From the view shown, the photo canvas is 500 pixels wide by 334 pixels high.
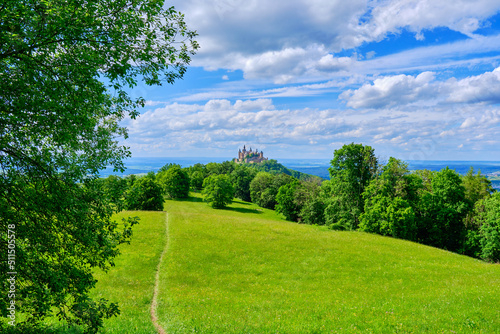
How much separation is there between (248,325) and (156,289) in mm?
9921

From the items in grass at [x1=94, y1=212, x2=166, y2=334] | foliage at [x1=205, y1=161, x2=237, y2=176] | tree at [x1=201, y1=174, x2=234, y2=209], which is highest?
foliage at [x1=205, y1=161, x2=237, y2=176]

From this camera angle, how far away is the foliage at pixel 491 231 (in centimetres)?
4291

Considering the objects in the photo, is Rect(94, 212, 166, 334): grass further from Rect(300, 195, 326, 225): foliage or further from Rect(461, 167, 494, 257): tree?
Rect(461, 167, 494, 257): tree

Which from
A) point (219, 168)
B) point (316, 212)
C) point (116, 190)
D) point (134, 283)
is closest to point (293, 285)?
point (134, 283)

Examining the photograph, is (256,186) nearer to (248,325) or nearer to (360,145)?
(360,145)

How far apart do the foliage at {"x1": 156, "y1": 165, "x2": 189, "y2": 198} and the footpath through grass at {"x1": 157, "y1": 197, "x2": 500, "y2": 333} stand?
216ft

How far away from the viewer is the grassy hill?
14031 millimetres

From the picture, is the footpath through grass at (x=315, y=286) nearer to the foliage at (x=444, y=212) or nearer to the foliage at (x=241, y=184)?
the foliage at (x=444, y=212)

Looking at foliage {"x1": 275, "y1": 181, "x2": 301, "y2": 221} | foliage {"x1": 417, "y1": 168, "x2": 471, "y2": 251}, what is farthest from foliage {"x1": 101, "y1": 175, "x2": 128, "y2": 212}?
foliage {"x1": 275, "y1": 181, "x2": 301, "y2": 221}

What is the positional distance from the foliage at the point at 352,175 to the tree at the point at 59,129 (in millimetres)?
50275

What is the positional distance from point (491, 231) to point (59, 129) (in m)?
59.0

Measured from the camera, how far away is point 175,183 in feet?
342

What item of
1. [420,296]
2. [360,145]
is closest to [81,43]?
[420,296]

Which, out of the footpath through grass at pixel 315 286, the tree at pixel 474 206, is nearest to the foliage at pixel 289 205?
the tree at pixel 474 206
